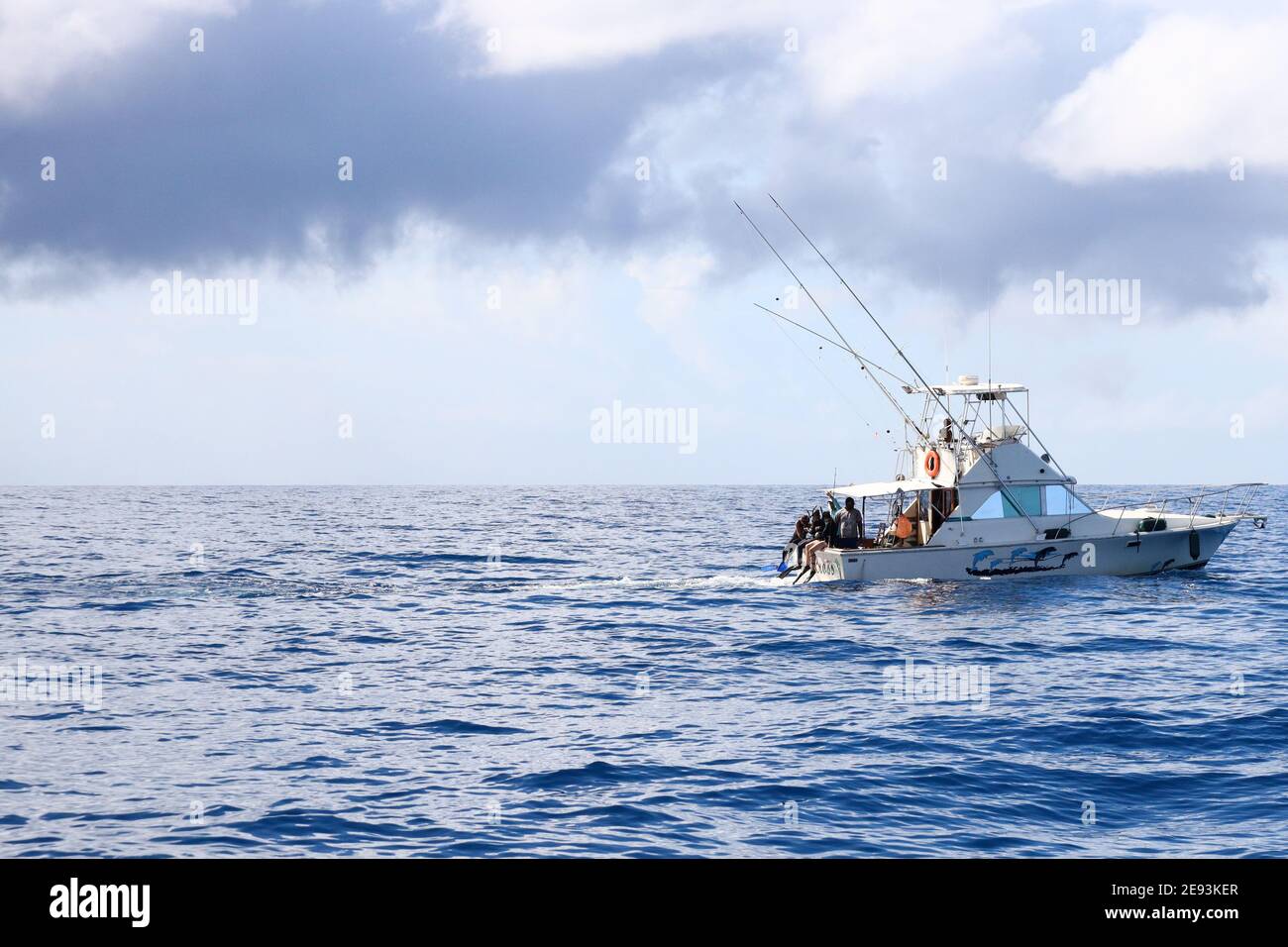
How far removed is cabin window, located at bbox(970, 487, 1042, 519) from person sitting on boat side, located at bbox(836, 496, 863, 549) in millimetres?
2975

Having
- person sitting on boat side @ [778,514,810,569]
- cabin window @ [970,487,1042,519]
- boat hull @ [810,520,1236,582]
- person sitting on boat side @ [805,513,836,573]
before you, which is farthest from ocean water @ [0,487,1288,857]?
cabin window @ [970,487,1042,519]

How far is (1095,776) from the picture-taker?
1285 cm

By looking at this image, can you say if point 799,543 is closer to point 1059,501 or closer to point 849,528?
point 849,528

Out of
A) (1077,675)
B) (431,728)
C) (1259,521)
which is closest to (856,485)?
(1259,521)

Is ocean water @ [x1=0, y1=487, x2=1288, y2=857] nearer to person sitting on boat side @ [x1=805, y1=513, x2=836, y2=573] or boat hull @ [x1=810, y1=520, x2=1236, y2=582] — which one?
boat hull @ [x1=810, y1=520, x2=1236, y2=582]

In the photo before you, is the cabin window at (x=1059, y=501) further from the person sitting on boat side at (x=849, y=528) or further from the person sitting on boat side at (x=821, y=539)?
the person sitting on boat side at (x=821, y=539)

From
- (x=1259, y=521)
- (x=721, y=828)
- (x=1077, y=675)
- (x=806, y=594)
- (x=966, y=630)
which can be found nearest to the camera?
(x=721, y=828)

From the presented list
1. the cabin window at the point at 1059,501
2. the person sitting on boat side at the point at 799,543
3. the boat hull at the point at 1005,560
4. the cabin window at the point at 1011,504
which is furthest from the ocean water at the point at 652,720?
the cabin window at the point at 1011,504

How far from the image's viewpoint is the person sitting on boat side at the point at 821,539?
31.0m

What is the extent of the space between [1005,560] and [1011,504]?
1494 mm

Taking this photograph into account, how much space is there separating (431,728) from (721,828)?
18.6 ft

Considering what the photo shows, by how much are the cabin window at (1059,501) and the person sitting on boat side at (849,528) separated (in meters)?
5.03
